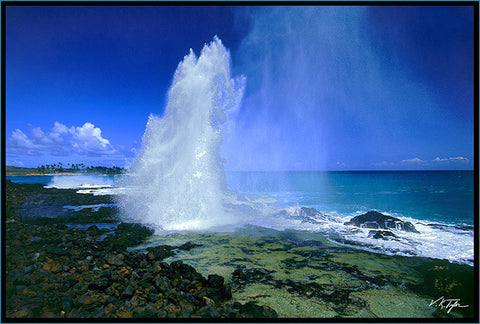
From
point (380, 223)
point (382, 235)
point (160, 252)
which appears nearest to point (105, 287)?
point (160, 252)

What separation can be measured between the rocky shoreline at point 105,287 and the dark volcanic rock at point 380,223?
9663mm

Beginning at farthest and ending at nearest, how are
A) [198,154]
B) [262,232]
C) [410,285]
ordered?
[198,154], [262,232], [410,285]

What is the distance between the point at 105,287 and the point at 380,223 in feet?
40.1

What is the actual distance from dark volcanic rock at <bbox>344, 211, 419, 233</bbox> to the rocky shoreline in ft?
31.7

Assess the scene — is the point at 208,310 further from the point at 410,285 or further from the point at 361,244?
the point at 361,244

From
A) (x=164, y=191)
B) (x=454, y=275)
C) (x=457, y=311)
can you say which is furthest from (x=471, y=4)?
(x=164, y=191)

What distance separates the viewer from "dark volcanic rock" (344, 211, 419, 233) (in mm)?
11414

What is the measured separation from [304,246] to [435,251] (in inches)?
179

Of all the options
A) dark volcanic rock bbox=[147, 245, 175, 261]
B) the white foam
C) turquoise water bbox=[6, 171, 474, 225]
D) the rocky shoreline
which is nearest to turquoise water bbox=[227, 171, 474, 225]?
turquoise water bbox=[6, 171, 474, 225]

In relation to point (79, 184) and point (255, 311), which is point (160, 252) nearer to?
point (255, 311)

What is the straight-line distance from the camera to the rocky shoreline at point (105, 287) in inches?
159

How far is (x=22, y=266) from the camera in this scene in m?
5.27

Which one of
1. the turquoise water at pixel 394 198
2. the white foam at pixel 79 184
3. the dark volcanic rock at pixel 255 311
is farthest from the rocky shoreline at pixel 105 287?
the white foam at pixel 79 184
